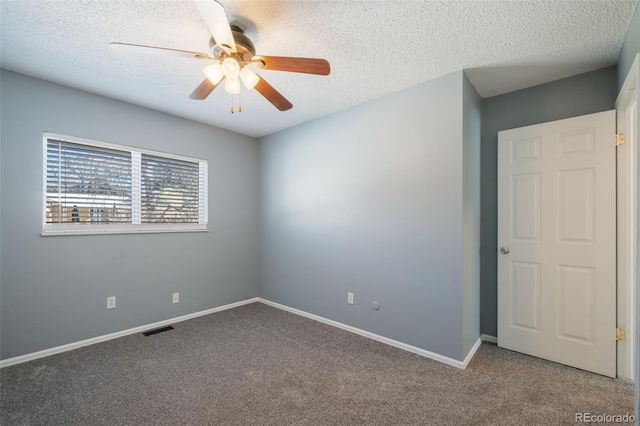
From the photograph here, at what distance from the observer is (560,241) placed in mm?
2369

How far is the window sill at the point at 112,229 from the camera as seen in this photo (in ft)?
8.31

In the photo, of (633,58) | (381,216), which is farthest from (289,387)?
(633,58)

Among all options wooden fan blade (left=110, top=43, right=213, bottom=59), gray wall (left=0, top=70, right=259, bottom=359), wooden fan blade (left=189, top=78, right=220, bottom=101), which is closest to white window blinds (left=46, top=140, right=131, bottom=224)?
gray wall (left=0, top=70, right=259, bottom=359)

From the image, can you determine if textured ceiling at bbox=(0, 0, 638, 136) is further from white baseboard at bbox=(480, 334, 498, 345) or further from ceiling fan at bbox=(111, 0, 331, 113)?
white baseboard at bbox=(480, 334, 498, 345)

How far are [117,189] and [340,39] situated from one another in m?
2.68

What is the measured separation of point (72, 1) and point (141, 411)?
2.51 metres

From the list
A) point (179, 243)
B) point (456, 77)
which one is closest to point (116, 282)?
point (179, 243)

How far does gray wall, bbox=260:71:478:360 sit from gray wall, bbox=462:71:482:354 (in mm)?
91

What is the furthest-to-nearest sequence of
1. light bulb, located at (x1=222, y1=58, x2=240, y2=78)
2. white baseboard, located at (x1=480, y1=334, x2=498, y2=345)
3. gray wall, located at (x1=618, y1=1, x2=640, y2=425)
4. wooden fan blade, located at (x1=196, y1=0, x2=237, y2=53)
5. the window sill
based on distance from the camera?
white baseboard, located at (x1=480, y1=334, x2=498, y2=345), the window sill, light bulb, located at (x1=222, y1=58, x2=240, y2=78), gray wall, located at (x1=618, y1=1, x2=640, y2=425), wooden fan blade, located at (x1=196, y1=0, x2=237, y2=53)

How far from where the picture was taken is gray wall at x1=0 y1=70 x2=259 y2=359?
233 cm

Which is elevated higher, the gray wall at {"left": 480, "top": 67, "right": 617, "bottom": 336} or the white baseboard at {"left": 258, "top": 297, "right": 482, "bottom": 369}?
the gray wall at {"left": 480, "top": 67, "right": 617, "bottom": 336}

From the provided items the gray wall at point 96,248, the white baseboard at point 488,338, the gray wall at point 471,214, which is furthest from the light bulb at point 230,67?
the white baseboard at point 488,338

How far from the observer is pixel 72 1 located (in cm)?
157

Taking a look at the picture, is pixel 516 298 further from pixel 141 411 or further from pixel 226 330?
pixel 141 411
